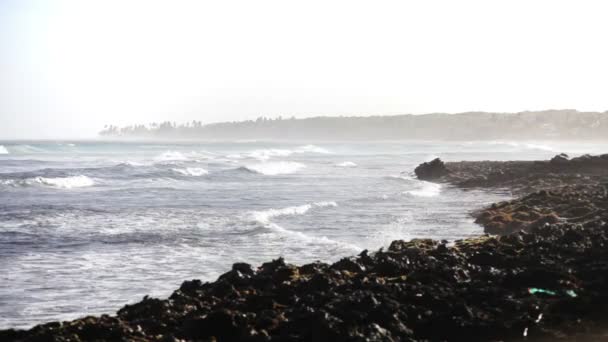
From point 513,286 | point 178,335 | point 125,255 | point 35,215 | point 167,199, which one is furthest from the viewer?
point 167,199

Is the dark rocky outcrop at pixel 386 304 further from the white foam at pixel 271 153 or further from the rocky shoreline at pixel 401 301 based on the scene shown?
the white foam at pixel 271 153

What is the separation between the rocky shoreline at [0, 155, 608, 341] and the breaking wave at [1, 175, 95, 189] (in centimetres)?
2728

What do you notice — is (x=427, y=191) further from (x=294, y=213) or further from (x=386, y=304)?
(x=386, y=304)

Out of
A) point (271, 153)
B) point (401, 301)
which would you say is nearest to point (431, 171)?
point (401, 301)

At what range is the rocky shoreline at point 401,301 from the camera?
8938 mm

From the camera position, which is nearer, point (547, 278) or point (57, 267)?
point (547, 278)

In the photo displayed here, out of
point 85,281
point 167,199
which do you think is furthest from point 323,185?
point 85,281

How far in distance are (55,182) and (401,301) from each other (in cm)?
3227

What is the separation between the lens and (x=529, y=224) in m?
19.5

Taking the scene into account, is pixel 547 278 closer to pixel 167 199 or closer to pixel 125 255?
pixel 125 255

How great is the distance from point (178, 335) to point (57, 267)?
713 cm

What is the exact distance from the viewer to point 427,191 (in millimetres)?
34281

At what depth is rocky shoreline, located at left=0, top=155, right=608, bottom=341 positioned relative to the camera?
8938 mm

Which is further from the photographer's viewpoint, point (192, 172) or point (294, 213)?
point (192, 172)
